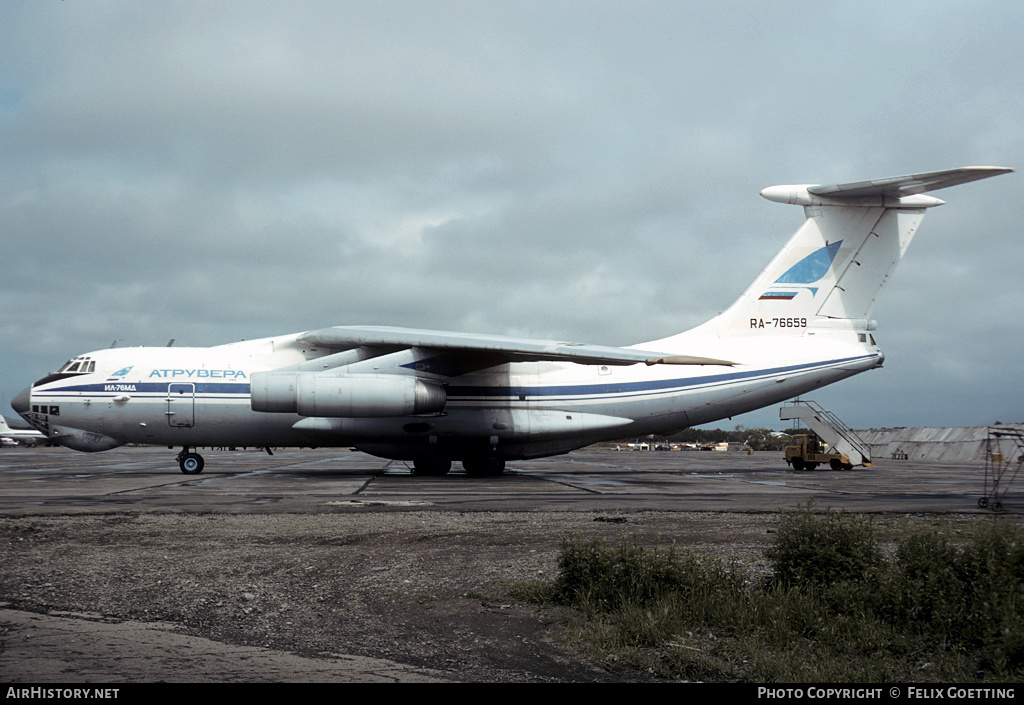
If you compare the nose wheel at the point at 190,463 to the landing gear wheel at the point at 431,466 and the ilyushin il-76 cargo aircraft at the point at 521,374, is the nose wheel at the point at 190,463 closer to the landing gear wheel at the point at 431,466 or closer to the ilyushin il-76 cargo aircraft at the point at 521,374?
the ilyushin il-76 cargo aircraft at the point at 521,374

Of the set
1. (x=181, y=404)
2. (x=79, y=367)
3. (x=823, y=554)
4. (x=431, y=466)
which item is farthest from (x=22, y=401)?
(x=823, y=554)

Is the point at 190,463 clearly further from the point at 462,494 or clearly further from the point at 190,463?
the point at 462,494

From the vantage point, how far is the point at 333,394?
16.5 metres

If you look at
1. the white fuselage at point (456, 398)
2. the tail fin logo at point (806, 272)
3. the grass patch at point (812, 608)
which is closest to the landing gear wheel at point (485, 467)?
the white fuselage at point (456, 398)

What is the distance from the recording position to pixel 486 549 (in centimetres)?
706

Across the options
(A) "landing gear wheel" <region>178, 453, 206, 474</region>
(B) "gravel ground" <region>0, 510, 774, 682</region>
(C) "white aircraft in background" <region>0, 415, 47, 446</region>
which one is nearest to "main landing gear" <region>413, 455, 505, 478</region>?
(A) "landing gear wheel" <region>178, 453, 206, 474</region>

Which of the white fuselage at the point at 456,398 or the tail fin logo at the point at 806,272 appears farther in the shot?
the tail fin logo at the point at 806,272

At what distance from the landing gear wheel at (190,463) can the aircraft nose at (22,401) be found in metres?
3.73

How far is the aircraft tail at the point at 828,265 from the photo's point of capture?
742 inches

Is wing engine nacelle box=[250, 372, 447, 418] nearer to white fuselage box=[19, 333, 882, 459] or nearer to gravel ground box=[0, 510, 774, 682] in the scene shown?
white fuselage box=[19, 333, 882, 459]

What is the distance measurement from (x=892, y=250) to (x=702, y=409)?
6.10 metres

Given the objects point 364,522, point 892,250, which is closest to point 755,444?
point 892,250

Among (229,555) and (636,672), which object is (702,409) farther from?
(636,672)

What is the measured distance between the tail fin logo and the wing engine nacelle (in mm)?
9423
